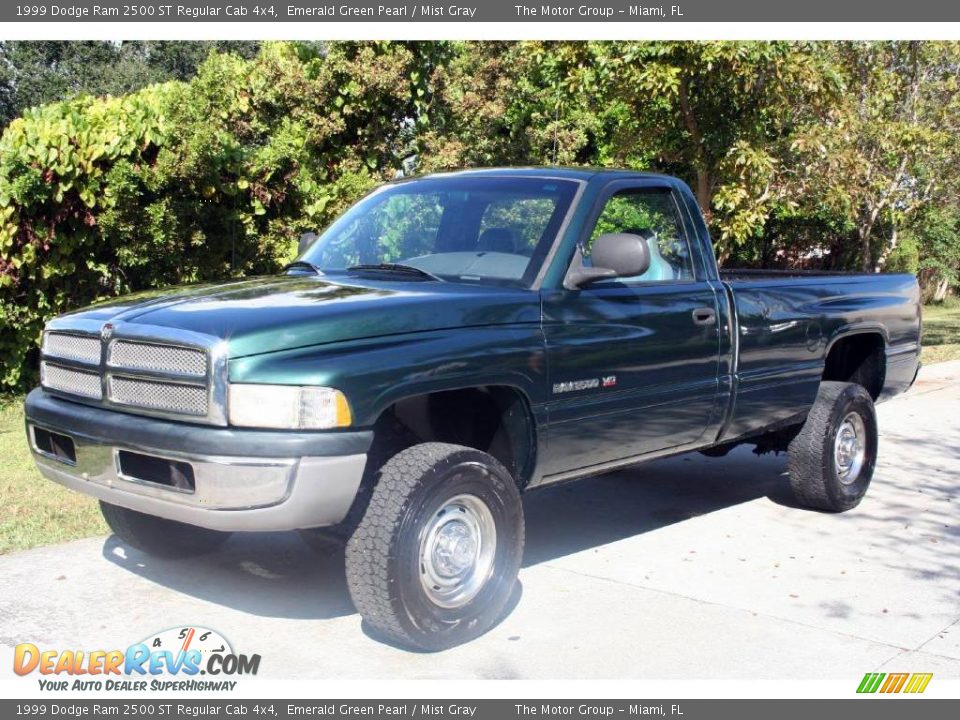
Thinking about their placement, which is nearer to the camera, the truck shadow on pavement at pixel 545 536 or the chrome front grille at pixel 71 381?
the chrome front grille at pixel 71 381

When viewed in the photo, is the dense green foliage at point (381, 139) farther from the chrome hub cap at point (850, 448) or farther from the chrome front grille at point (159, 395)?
the chrome hub cap at point (850, 448)

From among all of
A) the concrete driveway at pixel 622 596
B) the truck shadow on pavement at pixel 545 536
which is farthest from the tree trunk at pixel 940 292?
the concrete driveway at pixel 622 596

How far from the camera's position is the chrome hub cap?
7.15 m

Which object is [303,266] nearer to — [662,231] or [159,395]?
[159,395]

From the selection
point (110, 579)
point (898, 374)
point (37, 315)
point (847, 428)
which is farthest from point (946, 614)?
point (37, 315)

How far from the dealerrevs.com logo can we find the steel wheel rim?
79cm

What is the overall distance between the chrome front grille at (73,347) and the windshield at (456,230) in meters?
1.30

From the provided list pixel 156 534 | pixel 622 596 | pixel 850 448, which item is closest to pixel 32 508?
pixel 156 534

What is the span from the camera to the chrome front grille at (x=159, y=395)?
4.26 meters

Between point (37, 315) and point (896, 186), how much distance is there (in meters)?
12.0

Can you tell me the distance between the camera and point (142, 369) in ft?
14.5

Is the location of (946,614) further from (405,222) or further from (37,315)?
(37,315)

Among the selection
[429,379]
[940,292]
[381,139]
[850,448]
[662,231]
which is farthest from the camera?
[940,292]

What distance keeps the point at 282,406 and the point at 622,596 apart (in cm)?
210
